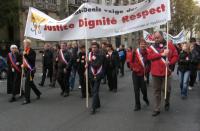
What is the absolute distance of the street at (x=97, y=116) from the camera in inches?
345

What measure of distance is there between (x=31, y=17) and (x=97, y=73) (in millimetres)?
3024

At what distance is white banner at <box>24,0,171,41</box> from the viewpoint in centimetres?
1063

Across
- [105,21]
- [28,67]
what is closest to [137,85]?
[105,21]

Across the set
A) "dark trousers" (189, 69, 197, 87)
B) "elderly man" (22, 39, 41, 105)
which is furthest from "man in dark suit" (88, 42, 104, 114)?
"dark trousers" (189, 69, 197, 87)

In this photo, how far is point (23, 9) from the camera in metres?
39.2

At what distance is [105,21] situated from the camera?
36.4 feet

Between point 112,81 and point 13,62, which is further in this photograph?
point 112,81

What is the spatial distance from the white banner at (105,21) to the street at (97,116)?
1.81 meters

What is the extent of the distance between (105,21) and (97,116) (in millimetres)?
2478

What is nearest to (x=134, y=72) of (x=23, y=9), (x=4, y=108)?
(x=4, y=108)

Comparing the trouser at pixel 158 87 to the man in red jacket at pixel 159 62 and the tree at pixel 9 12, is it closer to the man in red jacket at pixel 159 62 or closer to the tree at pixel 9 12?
the man in red jacket at pixel 159 62

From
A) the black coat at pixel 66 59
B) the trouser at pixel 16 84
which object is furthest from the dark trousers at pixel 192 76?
the trouser at pixel 16 84

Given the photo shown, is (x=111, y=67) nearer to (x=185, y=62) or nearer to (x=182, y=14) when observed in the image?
(x=185, y=62)

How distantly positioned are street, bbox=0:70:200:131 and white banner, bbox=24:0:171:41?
1.81 metres
